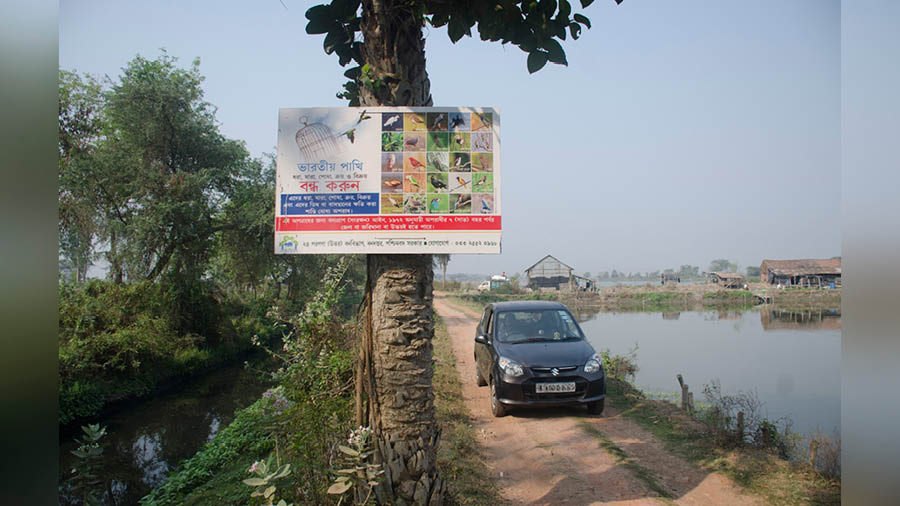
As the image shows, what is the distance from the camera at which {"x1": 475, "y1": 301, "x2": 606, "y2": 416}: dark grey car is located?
646cm

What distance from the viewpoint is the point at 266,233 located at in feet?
54.8

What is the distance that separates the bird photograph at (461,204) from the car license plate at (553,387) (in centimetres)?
436

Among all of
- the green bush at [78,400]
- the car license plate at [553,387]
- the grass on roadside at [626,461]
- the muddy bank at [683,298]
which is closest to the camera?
the grass on roadside at [626,461]

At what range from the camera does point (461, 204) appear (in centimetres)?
290

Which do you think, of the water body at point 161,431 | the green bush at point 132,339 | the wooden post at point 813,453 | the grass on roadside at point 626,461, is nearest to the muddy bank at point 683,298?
the green bush at point 132,339

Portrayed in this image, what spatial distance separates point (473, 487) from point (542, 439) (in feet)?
6.17

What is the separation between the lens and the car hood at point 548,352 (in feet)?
21.5

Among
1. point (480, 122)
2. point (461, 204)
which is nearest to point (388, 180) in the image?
point (461, 204)

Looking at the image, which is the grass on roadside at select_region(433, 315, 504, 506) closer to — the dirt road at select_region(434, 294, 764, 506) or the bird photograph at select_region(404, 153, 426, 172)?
the dirt road at select_region(434, 294, 764, 506)

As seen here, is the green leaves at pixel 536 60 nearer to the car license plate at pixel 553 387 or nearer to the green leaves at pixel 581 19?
the green leaves at pixel 581 19
